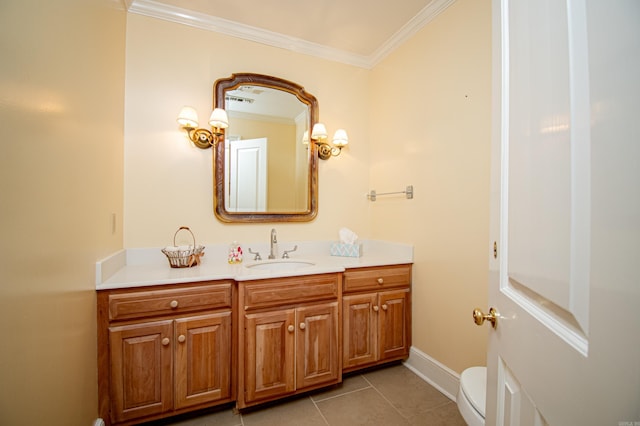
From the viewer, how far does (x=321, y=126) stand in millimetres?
2223

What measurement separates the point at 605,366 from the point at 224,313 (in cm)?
159

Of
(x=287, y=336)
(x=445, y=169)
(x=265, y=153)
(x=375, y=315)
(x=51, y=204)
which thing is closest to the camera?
(x=51, y=204)

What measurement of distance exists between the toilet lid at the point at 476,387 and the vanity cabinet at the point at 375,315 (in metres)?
0.78

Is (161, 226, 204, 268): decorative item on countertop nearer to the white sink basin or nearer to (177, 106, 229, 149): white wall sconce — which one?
the white sink basin

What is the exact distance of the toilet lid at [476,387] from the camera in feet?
3.26

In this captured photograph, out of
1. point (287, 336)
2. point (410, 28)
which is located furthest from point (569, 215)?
point (410, 28)

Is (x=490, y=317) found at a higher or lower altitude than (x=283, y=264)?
higher

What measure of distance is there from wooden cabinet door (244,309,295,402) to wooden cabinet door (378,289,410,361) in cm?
72

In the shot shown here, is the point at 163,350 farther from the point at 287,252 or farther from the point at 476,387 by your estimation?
the point at 476,387

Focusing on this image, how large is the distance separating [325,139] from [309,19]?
2.99 feet

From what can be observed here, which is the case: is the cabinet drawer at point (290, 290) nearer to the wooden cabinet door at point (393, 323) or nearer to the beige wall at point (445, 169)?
the wooden cabinet door at point (393, 323)

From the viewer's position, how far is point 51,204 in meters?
0.89

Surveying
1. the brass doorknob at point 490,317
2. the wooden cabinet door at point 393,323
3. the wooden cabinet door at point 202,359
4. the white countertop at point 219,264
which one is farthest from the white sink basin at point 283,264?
the brass doorknob at point 490,317

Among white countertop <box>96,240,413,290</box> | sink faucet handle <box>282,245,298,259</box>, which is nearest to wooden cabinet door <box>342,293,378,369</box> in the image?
white countertop <box>96,240,413,290</box>
